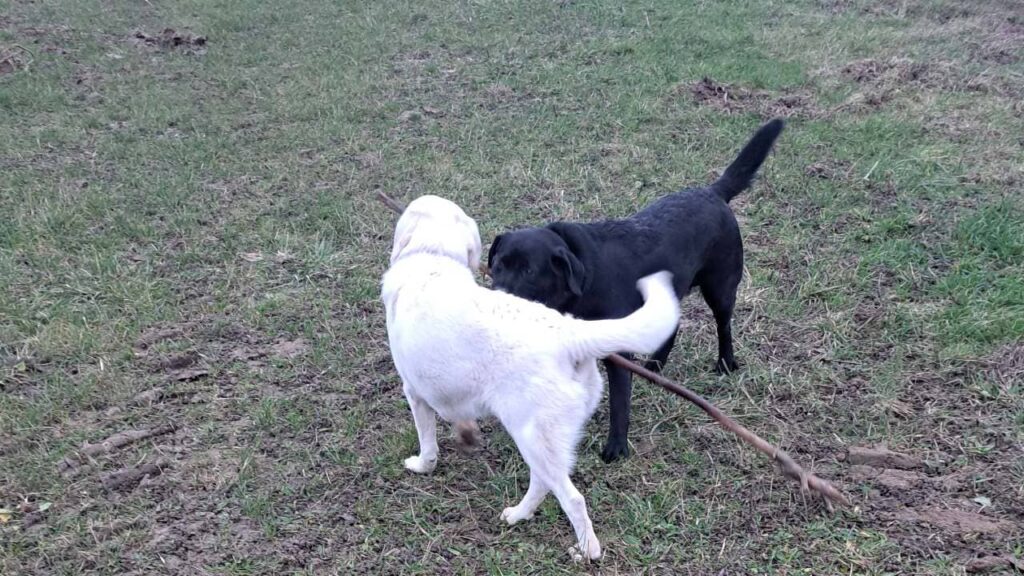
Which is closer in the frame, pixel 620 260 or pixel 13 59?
pixel 620 260

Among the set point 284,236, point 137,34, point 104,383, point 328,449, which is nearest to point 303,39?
point 137,34

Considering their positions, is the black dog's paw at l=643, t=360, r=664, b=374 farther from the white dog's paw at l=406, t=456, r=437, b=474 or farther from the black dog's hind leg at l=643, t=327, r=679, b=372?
the white dog's paw at l=406, t=456, r=437, b=474

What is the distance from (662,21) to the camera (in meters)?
9.62

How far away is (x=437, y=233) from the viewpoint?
10.2ft

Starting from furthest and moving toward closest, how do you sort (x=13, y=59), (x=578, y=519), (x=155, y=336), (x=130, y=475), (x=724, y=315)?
A: (x=13, y=59) → (x=155, y=336) → (x=724, y=315) → (x=130, y=475) → (x=578, y=519)

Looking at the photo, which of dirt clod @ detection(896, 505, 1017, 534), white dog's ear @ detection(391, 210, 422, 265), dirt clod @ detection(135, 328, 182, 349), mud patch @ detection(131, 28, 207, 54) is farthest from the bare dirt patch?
dirt clod @ detection(896, 505, 1017, 534)

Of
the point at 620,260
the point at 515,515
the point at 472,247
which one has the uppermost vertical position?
the point at 472,247

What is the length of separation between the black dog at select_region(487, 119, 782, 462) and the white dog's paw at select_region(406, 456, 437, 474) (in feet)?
2.59

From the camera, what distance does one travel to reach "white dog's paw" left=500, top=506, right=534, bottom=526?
3096mm

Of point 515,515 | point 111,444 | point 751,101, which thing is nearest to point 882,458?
point 515,515

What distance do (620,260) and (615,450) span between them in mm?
854

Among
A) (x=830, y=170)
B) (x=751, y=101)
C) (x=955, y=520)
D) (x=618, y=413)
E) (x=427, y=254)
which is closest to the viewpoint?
(x=955, y=520)

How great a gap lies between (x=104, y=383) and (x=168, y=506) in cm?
103

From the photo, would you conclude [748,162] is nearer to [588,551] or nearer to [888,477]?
[888,477]
